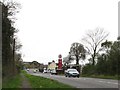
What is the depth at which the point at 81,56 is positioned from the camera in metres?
149

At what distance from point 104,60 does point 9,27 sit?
2975cm

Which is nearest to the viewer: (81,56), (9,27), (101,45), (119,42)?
(9,27)

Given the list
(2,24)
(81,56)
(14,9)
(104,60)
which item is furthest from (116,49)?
(81,56)

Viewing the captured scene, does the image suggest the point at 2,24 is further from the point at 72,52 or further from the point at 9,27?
the point at 72,52

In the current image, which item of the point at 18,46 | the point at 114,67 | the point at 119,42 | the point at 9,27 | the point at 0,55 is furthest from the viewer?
the point at 18,46

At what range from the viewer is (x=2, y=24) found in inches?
1742

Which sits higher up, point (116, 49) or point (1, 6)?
point (1, 6)

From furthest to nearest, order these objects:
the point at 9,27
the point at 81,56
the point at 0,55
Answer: the point at 81,56
the point at 9,27
the point at 0,55

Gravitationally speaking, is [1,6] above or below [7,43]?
above

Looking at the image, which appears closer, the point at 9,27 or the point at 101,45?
the point at 9,27

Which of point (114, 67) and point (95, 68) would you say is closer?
point (114, 67)

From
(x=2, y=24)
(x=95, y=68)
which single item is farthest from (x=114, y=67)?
(x=2, y=24)

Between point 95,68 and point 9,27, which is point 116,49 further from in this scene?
point 9,27

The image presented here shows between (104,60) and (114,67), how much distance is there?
252 inches
